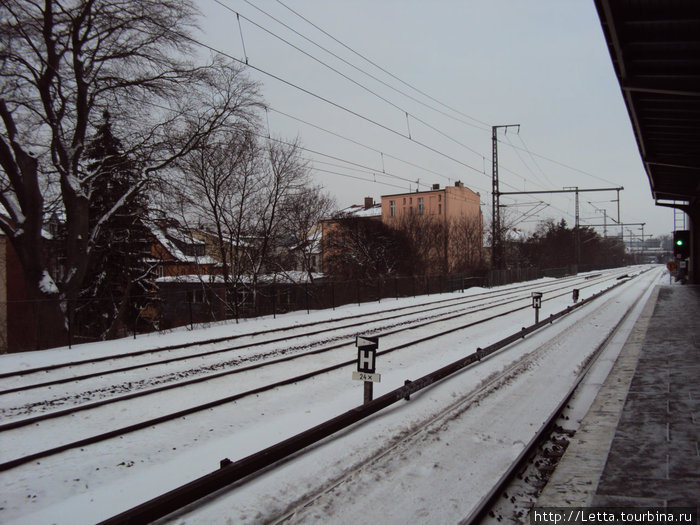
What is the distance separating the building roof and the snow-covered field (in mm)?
6236

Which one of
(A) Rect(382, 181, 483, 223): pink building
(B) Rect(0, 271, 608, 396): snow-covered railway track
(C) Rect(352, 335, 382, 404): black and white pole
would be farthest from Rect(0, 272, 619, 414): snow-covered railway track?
(A) Rect(382, 181, 483, 223): pink building

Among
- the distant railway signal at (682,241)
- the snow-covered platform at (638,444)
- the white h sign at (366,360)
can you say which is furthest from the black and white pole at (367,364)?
the distant railway signal at (682,241)

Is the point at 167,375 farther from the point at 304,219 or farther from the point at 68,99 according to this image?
the point at 304,219

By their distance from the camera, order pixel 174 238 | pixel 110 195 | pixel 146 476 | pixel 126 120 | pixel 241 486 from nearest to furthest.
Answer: pixel 241 486, pixel 146 476, pixel 126 120, pixel 174 238, pixel 110 195

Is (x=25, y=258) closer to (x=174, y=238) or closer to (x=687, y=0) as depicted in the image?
(x=174, y=238)

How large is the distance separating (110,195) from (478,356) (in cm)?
2337

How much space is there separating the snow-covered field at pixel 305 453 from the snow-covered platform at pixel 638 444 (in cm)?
72

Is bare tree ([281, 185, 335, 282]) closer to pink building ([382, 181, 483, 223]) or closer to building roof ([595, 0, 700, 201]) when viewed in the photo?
building roof ([595, 0, 700, 201])

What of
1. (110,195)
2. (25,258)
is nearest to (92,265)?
(110,195)

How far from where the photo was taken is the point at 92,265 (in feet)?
83.4

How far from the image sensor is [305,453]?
19.5ft

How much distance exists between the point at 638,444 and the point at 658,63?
26.6ft

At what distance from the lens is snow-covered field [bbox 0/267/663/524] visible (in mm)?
4730

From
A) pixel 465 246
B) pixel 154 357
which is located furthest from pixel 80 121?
pixel 465 246
